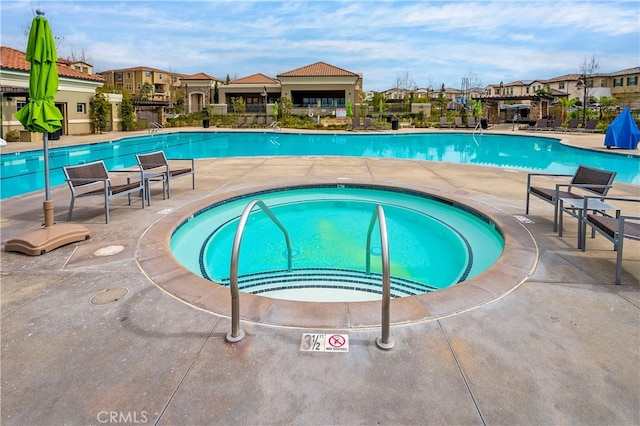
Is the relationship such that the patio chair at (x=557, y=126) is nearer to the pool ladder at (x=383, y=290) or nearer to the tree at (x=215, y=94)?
the pool ladder at (x=383, y=290)

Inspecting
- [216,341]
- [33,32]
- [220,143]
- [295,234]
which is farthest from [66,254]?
[220,143]

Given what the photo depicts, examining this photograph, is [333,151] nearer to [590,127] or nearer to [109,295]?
[109,295]

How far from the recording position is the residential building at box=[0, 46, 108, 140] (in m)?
22.6

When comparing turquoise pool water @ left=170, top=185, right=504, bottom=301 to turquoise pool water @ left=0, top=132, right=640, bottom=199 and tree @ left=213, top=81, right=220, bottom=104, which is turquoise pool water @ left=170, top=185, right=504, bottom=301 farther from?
tree @ left=213, top=81, right=220, bottom=104

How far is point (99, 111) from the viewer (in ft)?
90.8

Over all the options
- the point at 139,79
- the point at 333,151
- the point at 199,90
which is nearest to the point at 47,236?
the point at 333,151

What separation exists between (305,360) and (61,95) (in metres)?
30.2

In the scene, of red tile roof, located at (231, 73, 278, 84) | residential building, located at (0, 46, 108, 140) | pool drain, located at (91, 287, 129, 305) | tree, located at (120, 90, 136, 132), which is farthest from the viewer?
red tile roof, located at (231, 73, 278, 84)

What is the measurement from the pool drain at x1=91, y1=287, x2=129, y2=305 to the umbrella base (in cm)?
167

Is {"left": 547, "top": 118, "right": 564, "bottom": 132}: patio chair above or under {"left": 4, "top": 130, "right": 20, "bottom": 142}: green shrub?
above

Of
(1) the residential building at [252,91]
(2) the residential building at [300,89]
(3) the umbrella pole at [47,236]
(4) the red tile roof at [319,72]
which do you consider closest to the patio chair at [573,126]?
(2) the residential building at [300,89]

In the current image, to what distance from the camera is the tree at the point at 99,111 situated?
27562 mm

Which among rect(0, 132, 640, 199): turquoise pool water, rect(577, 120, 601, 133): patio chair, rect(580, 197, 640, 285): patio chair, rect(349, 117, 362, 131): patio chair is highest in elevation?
rect(349, 117, 362, 131): patio chair

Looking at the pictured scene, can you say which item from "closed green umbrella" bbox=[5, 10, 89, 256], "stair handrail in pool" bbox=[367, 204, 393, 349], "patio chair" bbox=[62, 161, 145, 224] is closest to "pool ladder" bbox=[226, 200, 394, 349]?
"stair handrail in pool" bbox=[367, 204, 393, 349]
